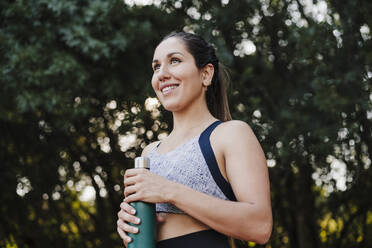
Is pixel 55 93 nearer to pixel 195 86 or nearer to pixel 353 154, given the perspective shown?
pixel 195 86

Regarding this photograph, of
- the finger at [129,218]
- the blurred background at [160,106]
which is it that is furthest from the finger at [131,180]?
the blurred background at [160,106]

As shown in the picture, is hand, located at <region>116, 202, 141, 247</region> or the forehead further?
the forehead

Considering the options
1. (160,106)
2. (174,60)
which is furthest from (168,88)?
(160,106)

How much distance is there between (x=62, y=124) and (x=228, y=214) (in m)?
3.69

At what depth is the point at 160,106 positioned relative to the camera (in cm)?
423

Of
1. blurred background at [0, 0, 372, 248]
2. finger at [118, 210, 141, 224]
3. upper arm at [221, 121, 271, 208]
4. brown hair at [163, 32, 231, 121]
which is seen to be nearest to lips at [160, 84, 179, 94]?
brown hair at [163, 32, 231, 121]

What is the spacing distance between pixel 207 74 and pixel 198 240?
720mm

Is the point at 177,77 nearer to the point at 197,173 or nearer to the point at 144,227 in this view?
the point at 197,173

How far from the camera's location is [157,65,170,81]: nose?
1.87 meters

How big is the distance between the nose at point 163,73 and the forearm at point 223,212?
524 millimetres

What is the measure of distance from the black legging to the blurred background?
270cm

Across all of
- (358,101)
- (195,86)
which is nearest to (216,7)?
(358,101)

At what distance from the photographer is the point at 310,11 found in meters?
4.96

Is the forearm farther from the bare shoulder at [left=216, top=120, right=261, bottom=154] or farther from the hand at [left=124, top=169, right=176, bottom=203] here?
Answer: the bare shoulder at [left=216, top=120, right=261, bottom=154]
